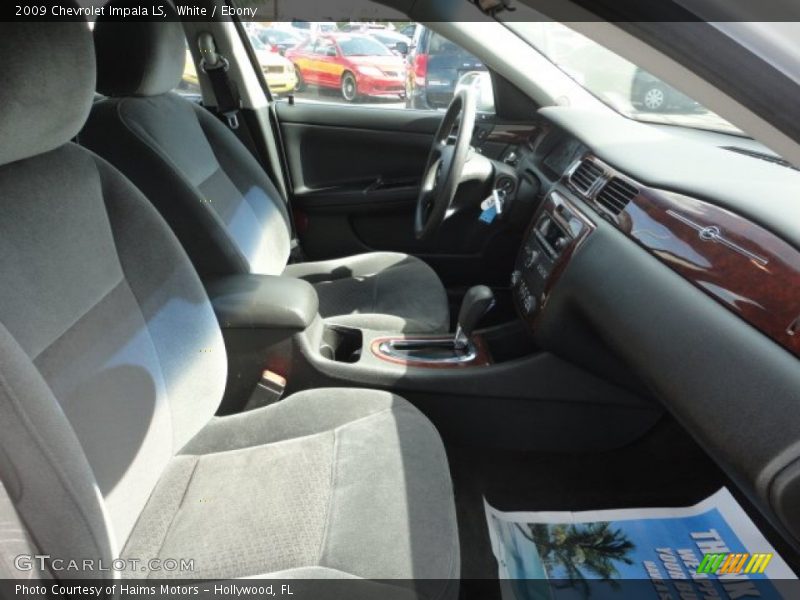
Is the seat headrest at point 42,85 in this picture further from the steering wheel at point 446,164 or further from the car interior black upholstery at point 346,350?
the steering wheel at point 446,164

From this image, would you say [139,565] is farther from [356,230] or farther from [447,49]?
[447,49]

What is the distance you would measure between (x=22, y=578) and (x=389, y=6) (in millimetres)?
1862

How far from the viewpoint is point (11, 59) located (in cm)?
83

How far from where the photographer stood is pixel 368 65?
2523 millimetres

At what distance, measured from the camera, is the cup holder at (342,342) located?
1576mm

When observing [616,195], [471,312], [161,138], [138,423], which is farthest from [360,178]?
A: [138,423]

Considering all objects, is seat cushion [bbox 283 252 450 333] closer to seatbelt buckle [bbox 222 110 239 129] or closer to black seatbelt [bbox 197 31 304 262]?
black seatbelt [bbox 197 31 304 262]

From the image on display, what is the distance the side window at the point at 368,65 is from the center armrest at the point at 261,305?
3.74 feet

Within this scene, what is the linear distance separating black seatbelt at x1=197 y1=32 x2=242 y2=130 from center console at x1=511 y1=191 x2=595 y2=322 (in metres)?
1.30

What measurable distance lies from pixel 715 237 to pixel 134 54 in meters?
1.27

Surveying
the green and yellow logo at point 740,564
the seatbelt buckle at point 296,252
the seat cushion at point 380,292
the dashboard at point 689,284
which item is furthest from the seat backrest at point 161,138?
the green and yellow logo at point 740,564

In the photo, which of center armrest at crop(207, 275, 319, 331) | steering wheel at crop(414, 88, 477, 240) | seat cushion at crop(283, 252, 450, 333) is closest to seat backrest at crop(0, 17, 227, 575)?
center armrest at crop(207, 275, 319, 331)

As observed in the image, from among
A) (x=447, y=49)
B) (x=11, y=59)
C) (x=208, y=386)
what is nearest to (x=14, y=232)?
(x=11, y=59)

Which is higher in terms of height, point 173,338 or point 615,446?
point 173,338
